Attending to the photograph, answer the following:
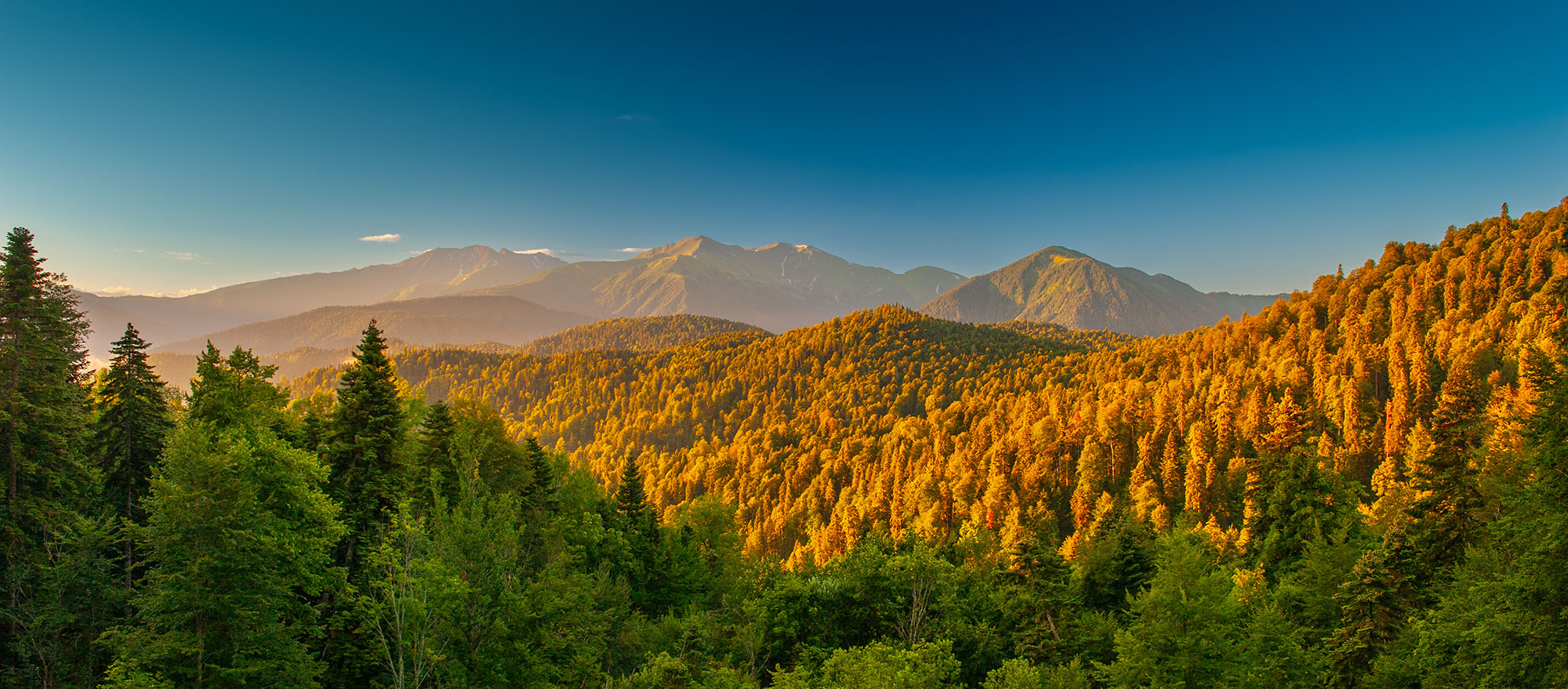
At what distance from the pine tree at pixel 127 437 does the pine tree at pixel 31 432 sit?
95 cm

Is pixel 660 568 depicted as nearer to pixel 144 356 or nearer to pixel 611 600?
pixel 611 600

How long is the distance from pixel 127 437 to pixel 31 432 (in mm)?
3546

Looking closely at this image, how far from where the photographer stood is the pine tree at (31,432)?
2308cm

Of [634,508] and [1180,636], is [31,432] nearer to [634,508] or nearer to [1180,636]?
[634,508]

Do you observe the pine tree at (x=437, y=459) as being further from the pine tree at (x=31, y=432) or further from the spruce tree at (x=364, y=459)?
the pine tree at (x=31, y=432)

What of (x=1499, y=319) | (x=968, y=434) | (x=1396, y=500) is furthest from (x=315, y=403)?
(x=1499, y=319)

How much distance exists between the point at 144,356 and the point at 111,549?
8.93 m

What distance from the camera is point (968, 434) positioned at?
434 ft

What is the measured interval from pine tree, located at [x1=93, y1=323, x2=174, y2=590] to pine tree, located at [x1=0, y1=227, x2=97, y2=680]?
95 centimetres

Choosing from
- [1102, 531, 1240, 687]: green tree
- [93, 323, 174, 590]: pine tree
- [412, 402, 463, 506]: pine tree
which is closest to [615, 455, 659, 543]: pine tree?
[412, 402, 463, 506]: pine tree

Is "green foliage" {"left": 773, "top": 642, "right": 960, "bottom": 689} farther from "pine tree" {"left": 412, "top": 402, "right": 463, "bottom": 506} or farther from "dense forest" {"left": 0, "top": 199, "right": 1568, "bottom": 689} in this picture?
"pine tree" {"left": 412, "top": 402, "right": 463, "bottom": 506}

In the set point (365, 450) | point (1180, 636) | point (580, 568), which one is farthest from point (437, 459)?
point (1180, 636)

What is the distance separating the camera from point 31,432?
80.1 feet

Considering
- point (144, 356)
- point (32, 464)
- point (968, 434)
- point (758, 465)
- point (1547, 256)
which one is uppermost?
point (1547, 256)
